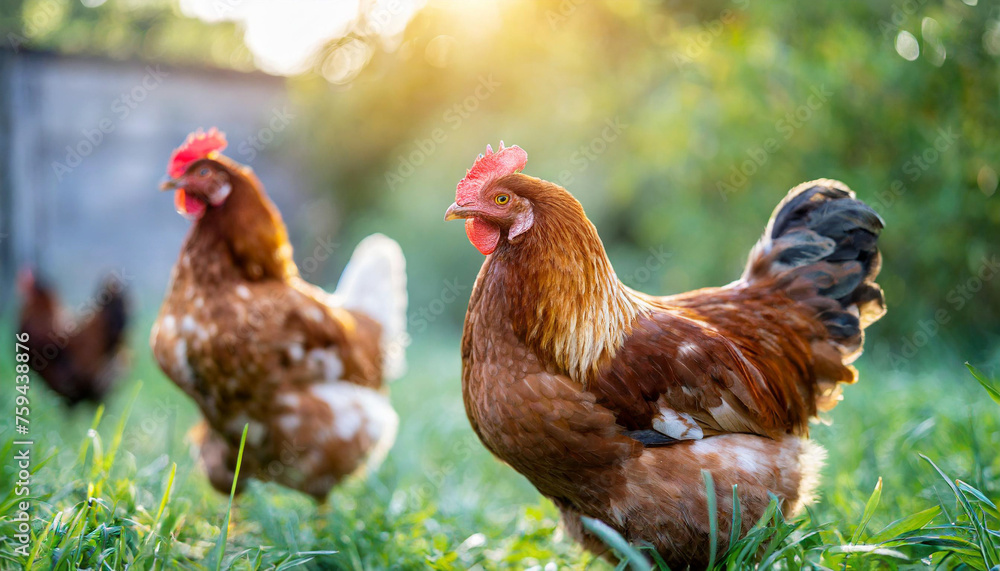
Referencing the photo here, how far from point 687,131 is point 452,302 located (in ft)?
18.8

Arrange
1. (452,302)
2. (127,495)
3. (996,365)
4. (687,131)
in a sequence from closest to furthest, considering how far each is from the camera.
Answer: (127,495)
(996,365)
(687,131)
(452,302)

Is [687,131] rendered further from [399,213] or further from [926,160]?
[399,213]

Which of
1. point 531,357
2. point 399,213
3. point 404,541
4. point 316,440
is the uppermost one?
point 399,213

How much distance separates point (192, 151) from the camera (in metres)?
3.39

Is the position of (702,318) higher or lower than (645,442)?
higher

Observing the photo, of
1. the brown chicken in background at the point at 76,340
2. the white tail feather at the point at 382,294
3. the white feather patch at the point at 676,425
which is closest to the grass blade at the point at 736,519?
the white feather patch at the point at 676,425

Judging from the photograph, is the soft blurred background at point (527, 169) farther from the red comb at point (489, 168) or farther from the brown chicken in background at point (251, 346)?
the red comb at point (489, 168)

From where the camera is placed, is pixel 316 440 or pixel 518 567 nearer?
pixel 518 567

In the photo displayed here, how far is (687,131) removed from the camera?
685 cm

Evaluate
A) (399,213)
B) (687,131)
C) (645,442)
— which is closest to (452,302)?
(399,213)

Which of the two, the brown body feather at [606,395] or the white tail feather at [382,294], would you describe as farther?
the white tail feather at [382,294]

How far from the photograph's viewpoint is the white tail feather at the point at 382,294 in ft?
15.0

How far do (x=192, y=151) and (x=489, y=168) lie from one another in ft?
6.74

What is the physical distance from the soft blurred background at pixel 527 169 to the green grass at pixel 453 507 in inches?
1.2
